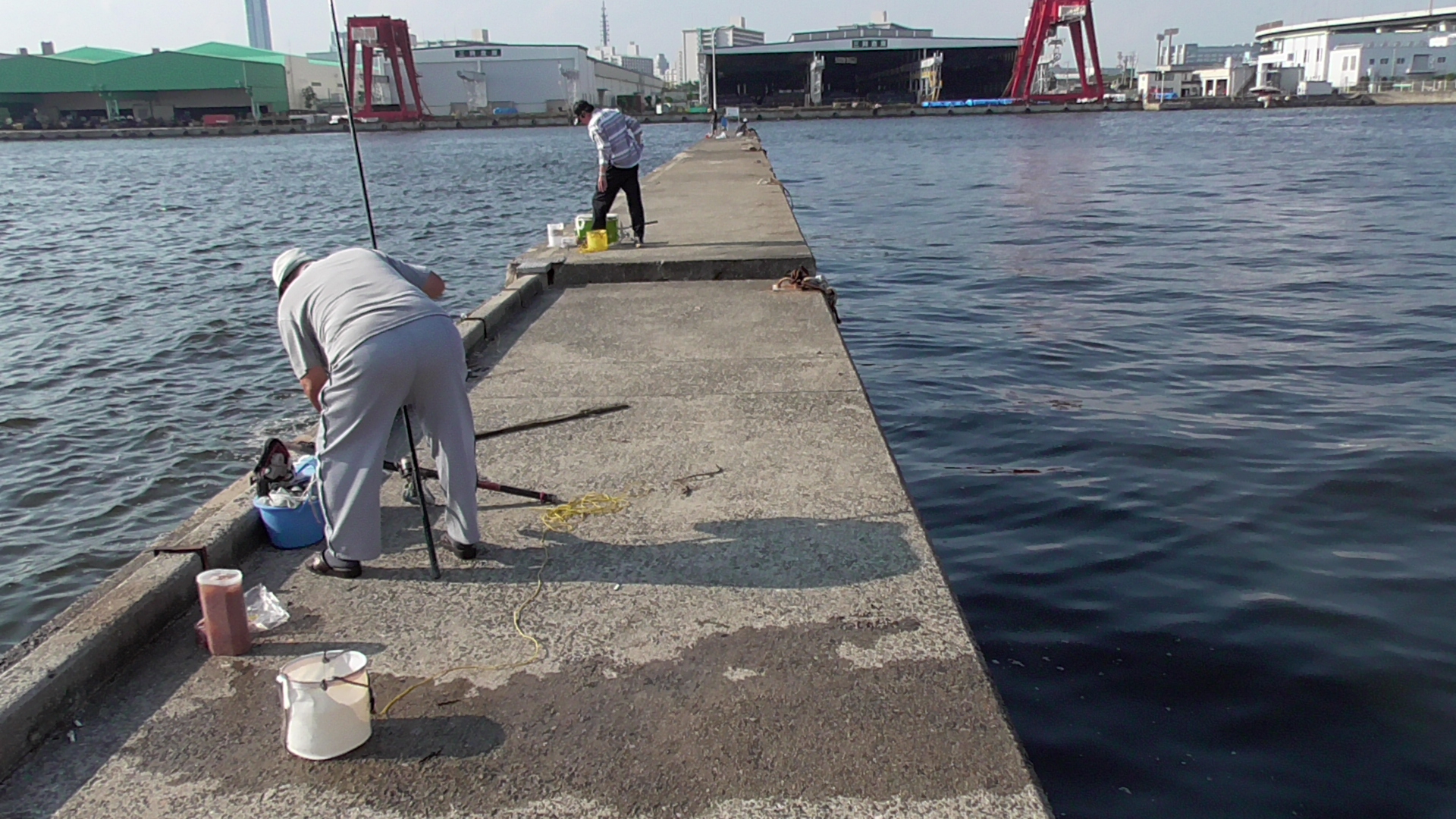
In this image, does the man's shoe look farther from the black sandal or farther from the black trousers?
the black trousers

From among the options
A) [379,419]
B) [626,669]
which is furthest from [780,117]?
[626,669]

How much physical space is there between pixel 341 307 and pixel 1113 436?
5187 mm

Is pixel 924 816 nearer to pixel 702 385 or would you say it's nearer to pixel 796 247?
pixel 702 385

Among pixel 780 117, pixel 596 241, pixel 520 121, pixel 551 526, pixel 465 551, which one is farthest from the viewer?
pixel 780 117

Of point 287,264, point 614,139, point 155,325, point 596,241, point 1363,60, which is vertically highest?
point 1363,60

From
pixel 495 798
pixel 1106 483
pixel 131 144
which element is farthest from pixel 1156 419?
pixel 131 144

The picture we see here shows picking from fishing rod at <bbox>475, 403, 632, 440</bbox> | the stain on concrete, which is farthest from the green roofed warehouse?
the stain on concrete

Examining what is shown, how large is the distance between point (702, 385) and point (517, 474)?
5.22 ft

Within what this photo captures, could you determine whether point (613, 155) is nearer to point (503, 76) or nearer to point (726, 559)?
point (726, 559)

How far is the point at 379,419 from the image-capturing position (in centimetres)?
336

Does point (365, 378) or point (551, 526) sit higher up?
point (365, 378)

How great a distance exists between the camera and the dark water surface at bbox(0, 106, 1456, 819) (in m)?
3.80

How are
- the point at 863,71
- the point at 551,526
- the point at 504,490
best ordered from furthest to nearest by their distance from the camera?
1. the point at 863,71
2. the point at 504,490
3. the point at 551,526

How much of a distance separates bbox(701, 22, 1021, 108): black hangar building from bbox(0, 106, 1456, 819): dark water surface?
93208 mm
